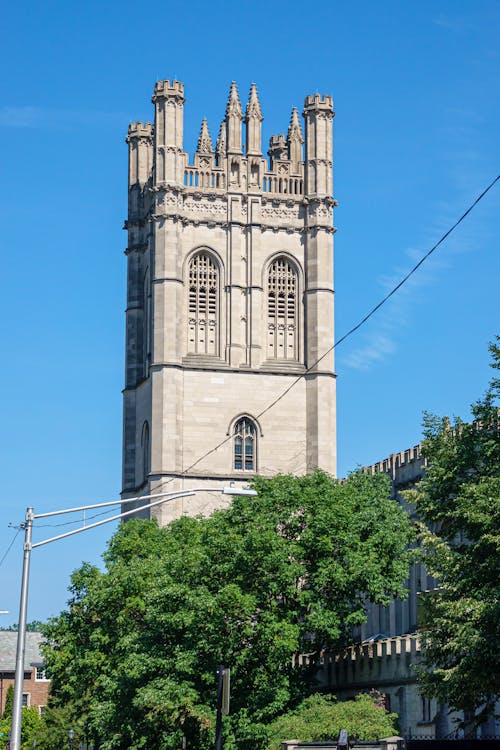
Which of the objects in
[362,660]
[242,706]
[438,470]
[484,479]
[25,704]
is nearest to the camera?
[484,479]

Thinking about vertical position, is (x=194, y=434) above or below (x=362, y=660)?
above

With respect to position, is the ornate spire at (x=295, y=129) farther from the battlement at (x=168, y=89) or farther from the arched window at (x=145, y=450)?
the arched window at (x=145, y=450)

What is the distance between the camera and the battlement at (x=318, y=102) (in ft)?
324

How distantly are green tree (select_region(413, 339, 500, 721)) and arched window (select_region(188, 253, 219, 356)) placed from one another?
52169mm

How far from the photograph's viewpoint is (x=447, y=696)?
129 feet

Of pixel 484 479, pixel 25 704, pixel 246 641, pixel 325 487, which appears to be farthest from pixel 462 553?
pixel 25 704

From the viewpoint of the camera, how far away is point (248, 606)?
52.0 meters

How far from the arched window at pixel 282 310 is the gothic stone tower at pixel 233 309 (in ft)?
0.19

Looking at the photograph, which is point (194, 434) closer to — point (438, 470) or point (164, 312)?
point (164, 312)

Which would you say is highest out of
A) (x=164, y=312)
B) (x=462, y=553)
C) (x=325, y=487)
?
(x=164, y=312)

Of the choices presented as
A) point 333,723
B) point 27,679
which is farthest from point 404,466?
point 27,679

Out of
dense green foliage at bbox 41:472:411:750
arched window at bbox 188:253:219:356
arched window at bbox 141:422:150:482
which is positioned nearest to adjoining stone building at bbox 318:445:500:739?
dense green foliage at bbox 41:472:411:750

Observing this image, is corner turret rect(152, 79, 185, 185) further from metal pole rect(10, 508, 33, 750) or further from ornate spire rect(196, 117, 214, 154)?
metal pole rect(10, 508, 33, 750)

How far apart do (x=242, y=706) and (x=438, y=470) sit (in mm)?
15317
